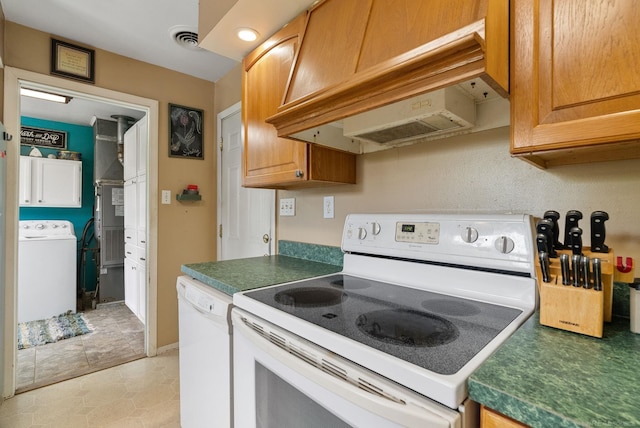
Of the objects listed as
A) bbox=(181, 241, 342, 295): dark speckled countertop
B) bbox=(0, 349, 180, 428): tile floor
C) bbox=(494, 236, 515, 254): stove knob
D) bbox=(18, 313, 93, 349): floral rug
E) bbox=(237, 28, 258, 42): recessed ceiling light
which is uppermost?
bbox=(237, 28, 258, 42): recessed ceiling light

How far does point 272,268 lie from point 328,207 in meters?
0.47

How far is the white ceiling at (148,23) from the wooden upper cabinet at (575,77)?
0.95 metres

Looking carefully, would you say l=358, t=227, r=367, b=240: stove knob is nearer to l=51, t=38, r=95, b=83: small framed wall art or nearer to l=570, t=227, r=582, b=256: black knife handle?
l=570, t=227, r=582, b=256: black knife handle

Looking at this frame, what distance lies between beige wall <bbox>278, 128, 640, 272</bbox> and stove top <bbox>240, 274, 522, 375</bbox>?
0.38 metres

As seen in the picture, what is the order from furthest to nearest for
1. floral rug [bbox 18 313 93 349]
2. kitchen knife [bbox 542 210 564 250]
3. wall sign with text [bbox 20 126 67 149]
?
wall sign with text [bbox 20 126 67 149]
floral rug [bbox 18 313 93 349]
kitchen knife [bbox 542 210 564 250]

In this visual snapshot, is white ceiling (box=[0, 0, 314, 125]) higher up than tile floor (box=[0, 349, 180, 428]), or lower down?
higher up

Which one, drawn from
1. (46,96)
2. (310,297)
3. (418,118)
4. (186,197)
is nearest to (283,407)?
(310,297)

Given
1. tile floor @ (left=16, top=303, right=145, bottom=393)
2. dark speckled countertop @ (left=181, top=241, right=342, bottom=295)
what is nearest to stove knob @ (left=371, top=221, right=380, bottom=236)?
dark speckled countertop @ (left=181, top=241, right=342, bottom=295)

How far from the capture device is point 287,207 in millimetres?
2057

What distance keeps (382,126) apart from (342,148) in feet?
1.18

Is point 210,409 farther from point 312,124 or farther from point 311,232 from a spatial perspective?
point 312,124

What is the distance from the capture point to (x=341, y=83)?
1011 millimetres

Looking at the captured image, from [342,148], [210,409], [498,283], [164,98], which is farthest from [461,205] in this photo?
[164,98]

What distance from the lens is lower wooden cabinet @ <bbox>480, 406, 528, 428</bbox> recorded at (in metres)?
0.51
